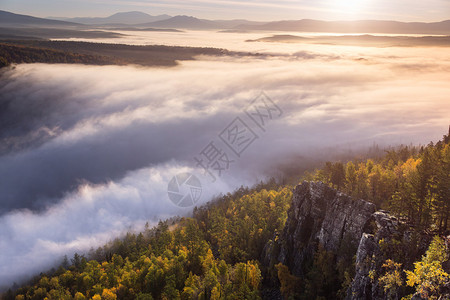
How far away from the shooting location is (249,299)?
2601 inches

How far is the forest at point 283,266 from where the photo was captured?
42656 mm

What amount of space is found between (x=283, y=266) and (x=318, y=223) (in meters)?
14.4

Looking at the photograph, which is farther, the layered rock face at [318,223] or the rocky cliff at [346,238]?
the layered rock face at [318,223]

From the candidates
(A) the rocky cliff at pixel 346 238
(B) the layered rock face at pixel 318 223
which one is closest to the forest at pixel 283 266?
(A) the rocky cliff at pixel 346 238

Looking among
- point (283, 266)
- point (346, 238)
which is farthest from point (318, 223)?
point (283, 266)

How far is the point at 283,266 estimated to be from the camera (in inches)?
3059

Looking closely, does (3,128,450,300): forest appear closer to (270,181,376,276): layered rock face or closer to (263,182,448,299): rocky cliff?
(263,182,448,299): rocky cliff

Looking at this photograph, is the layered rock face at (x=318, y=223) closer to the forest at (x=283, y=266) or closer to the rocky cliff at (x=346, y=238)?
the rocky cliff at (x=346, y=238)

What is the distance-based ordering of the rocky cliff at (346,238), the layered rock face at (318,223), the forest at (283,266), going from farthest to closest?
the layered rock face at (318,223) → the rocky cliff at (346,238) → the forest at (283,266)

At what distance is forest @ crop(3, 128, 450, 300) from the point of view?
42.7 meters

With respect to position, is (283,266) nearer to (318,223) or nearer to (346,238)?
(318,223)

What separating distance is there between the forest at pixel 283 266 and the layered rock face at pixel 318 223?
3.79 meters

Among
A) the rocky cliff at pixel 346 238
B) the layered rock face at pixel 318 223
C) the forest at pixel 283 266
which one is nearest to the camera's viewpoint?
the forest at pixel 283 266

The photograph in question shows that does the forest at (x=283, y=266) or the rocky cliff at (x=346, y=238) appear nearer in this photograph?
the forest at (x=283, y=266)
